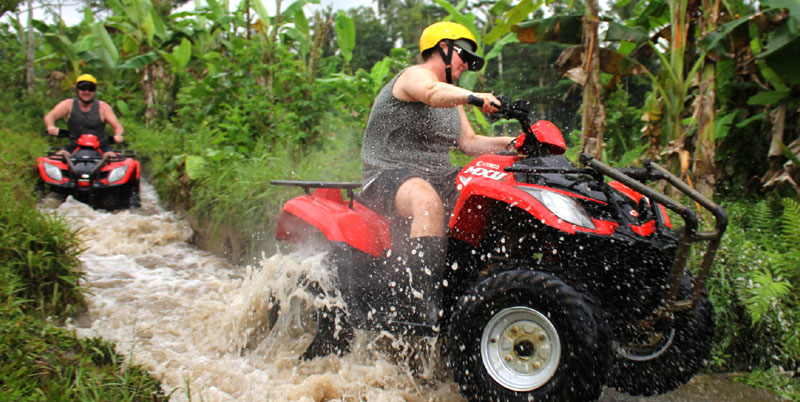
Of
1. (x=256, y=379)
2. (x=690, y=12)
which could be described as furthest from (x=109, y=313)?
(x=690, y=12)

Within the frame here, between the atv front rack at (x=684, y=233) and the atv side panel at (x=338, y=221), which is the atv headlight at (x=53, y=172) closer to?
the atv side panel at (x=338, y=221)

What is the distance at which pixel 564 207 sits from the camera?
252 cm

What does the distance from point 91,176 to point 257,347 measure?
5.34 metres

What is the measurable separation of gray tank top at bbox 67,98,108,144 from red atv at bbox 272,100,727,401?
7.38 m

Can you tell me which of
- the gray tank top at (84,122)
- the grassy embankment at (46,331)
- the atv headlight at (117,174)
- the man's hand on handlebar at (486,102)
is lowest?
the atv headlight at (117,174)

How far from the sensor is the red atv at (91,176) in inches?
310

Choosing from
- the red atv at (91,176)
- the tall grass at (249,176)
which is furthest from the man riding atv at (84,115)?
the tall grass at (249,176)

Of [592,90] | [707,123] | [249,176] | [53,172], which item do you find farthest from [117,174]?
[707,123]

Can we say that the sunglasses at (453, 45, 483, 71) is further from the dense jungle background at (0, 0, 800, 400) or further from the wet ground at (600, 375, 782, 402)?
the wet ground at (600, 375, 782, 402)

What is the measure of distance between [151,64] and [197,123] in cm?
482

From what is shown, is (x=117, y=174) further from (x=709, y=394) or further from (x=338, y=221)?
(x=709, y=394)

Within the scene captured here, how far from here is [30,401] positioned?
2.54 meters

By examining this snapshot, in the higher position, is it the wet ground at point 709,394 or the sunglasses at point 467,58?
the sunglasses at point 467,58

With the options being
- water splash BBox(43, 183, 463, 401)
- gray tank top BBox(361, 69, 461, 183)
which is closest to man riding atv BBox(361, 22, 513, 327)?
gray tank top BBox(361, 69, 461, 183)
